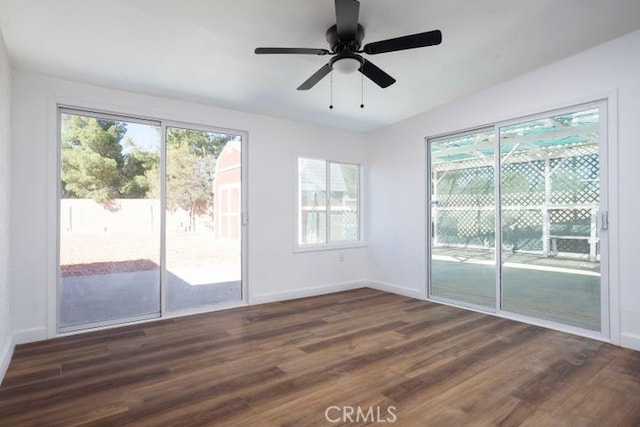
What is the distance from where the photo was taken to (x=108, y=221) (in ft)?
11.6

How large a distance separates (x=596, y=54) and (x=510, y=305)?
2626mm

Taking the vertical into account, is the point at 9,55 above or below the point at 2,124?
above

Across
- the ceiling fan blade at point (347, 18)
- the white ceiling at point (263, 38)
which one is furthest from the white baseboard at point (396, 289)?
the ceiling fan blade at point (347, 18)

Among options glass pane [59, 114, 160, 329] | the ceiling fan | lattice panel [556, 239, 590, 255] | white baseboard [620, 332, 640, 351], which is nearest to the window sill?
glass pane [59, 114, 160, 329]

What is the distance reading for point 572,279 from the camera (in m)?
3.45

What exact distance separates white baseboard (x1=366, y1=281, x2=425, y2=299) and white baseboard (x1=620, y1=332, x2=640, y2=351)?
2075 millimetres

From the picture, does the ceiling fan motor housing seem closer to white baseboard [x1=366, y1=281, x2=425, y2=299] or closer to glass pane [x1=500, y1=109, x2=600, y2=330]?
glass pane [x1=500, y1=109, x2=600, y2=330]

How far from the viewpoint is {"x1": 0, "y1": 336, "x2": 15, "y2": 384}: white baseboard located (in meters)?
2.48

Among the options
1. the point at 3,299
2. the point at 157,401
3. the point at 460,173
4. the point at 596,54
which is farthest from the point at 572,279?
the point at 3,299

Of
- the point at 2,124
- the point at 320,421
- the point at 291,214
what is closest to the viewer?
the point at 320,421

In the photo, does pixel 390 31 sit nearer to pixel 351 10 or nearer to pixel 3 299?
pixel 351 10

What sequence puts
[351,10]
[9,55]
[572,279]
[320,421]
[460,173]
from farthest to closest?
[460,173]
[572,279]
[9,55]
[351,10]
[320,421]

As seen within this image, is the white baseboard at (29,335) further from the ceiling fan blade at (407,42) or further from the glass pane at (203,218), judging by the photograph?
the ceiling fan blade at (407,42)

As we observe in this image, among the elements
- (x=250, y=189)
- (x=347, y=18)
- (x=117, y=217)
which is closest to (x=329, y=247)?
(x=250, y=189)
